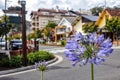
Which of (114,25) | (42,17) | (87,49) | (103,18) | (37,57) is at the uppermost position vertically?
(87,49)

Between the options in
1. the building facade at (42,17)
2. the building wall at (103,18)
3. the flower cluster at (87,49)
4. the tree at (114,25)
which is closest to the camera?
the flower cluster at (87,49)

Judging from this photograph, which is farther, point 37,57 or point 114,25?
point 114,25

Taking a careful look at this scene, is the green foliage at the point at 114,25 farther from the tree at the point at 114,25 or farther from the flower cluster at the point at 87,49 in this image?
the flower cluster at the point at 87,49

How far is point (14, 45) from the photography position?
39.5m

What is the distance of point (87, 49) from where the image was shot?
3494mm

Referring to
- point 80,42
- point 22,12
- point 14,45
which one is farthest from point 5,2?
point 80,42

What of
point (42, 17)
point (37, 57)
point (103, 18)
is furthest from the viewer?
point (42, 17)

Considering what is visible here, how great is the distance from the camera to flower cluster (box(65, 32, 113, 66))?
134 inches

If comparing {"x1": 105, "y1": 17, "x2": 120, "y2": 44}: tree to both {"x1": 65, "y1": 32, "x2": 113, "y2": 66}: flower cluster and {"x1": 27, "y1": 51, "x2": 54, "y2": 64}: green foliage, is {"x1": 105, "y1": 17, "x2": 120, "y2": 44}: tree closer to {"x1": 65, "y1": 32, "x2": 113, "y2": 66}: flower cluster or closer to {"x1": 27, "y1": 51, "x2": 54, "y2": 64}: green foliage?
{"x1": 27, "y1": 51, "x2": 54, "y2": 64}: green foliage

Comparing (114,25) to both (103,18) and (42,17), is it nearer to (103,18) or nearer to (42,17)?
(103,18)

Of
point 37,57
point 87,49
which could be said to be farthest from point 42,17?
point 87,49

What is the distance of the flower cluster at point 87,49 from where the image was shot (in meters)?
3.41

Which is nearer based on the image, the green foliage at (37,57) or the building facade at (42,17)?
the green foliage at (37,57)

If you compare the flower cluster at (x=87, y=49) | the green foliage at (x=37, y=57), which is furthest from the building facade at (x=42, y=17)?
the flower cluster at (x=87, y=49)
